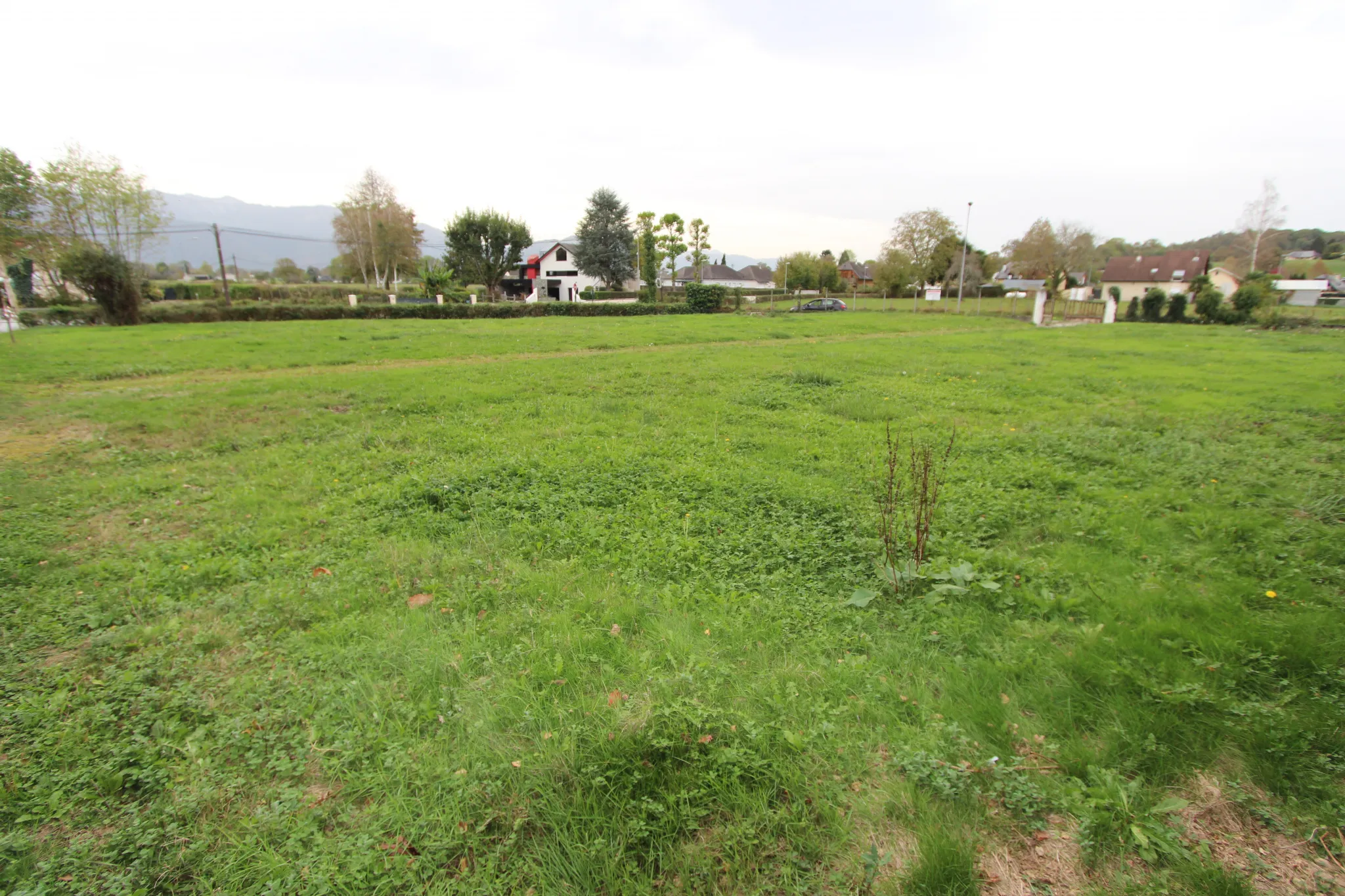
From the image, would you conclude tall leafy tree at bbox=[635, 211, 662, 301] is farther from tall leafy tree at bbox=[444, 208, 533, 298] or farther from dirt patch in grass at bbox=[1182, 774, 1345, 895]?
dirt patch in grass at bbox=[1182, 774, 1345, 895]

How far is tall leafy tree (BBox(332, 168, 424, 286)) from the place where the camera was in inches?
2192

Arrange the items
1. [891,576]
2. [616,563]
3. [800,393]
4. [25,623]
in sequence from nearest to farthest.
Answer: [25,623] → [891,576] → [616,563] → [800,393]

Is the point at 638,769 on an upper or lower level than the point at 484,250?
lower

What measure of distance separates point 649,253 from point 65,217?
1565 inches

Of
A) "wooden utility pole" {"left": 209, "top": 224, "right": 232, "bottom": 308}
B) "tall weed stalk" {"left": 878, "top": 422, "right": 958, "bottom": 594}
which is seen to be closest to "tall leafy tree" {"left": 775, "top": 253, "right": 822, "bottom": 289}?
"wooden utility pole" {"left": 209, "top": 224, "right": 232, "bottom": 308}

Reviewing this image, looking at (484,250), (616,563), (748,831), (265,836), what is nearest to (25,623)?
(265,836)

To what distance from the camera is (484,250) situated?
53.4m

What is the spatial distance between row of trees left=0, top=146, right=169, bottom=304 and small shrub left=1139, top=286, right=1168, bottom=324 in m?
51.8

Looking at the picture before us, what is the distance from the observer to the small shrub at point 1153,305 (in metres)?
31.4

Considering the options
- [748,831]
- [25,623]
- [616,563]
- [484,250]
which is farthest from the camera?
[484,250]

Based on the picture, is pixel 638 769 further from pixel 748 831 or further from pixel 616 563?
pixel 616 563

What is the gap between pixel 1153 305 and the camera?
3156cm

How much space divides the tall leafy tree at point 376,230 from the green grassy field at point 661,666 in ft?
187

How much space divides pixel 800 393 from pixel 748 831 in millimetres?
8630
